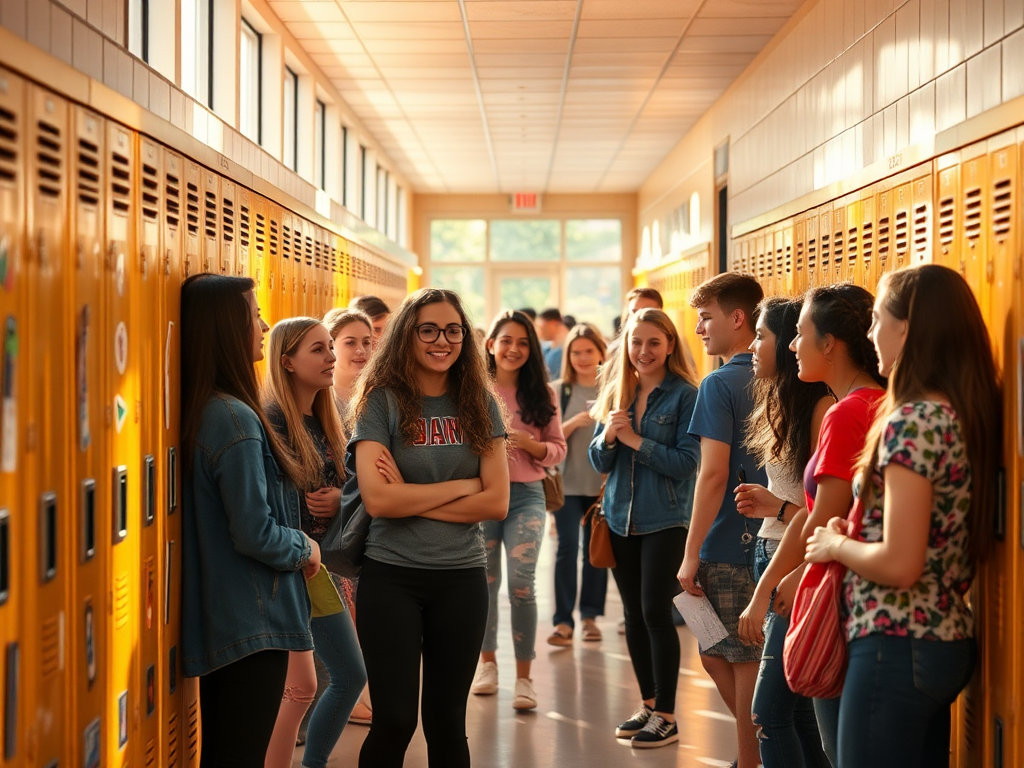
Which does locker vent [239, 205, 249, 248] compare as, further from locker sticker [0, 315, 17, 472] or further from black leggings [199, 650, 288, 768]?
locker sticker [0, 315, 17, 472]

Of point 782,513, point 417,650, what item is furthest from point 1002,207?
point 417,650

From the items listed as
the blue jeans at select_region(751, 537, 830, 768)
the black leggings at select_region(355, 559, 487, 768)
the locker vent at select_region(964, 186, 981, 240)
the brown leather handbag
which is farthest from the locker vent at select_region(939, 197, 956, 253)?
the brown leather handbag

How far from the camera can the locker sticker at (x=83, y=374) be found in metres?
2.10

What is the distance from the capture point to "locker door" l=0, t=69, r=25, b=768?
1795 millimetres

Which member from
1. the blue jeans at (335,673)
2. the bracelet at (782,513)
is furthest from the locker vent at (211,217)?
the bracelet at (782,513)

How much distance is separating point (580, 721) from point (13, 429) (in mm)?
2780

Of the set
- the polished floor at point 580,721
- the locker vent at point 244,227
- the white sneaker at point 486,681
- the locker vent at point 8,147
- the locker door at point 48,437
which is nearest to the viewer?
the locker vent at point 8,147

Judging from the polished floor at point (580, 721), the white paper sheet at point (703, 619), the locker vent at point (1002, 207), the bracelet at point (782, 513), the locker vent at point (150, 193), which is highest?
the locker vent at point (150, 193)

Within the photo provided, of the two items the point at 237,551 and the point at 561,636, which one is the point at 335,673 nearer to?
the point at 237,551

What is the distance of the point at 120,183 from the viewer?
2.35m

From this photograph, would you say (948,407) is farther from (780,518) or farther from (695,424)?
(695,424)

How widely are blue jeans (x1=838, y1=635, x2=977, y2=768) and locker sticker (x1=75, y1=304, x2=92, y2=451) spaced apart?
1578 mm

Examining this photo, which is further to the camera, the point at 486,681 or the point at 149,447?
the point at 486,681

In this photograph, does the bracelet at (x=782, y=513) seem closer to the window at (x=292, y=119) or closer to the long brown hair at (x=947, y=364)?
the long brown hair at (x=947, y=364)
